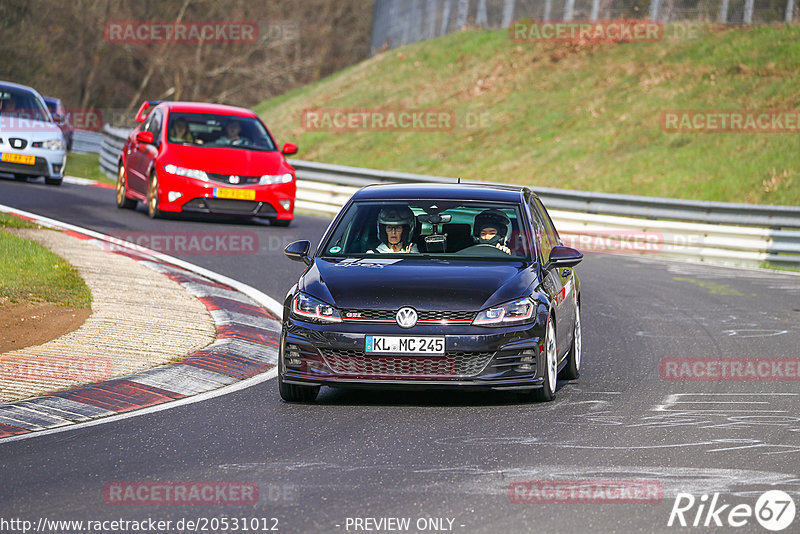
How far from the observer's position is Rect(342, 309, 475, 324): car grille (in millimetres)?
8477

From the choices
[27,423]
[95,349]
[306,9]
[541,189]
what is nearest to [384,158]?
[541,189]

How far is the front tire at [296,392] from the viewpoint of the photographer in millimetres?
8828

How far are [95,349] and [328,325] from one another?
2.43m

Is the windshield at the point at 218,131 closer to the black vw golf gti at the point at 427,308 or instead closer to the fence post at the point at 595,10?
the black vw golf gti at the point at 427,308

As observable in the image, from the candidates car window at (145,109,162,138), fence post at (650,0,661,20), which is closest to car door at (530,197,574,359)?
car window at (145,109,162,138)

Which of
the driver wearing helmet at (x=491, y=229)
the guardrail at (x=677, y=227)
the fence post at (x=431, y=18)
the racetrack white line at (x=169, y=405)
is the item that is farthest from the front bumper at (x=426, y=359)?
the fence post at (x=431, y=18)

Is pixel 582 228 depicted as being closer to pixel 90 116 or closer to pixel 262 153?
pixel 262 153

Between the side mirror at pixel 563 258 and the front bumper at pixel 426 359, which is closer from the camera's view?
the front bumper at pixel 426 359

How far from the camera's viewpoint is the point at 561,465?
6941 mm

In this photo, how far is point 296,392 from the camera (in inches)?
348

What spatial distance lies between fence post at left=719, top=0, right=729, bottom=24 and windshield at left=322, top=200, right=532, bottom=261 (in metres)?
28.7

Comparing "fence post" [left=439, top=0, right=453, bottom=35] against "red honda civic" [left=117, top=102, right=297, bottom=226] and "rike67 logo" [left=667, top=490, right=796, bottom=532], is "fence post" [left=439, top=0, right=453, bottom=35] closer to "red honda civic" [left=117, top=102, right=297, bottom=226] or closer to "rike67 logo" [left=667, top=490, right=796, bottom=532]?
"red honda civic" [left=117, top=102, right=297, bottom=226]

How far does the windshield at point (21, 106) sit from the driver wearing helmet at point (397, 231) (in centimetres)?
1501

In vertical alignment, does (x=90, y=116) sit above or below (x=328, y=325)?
below
